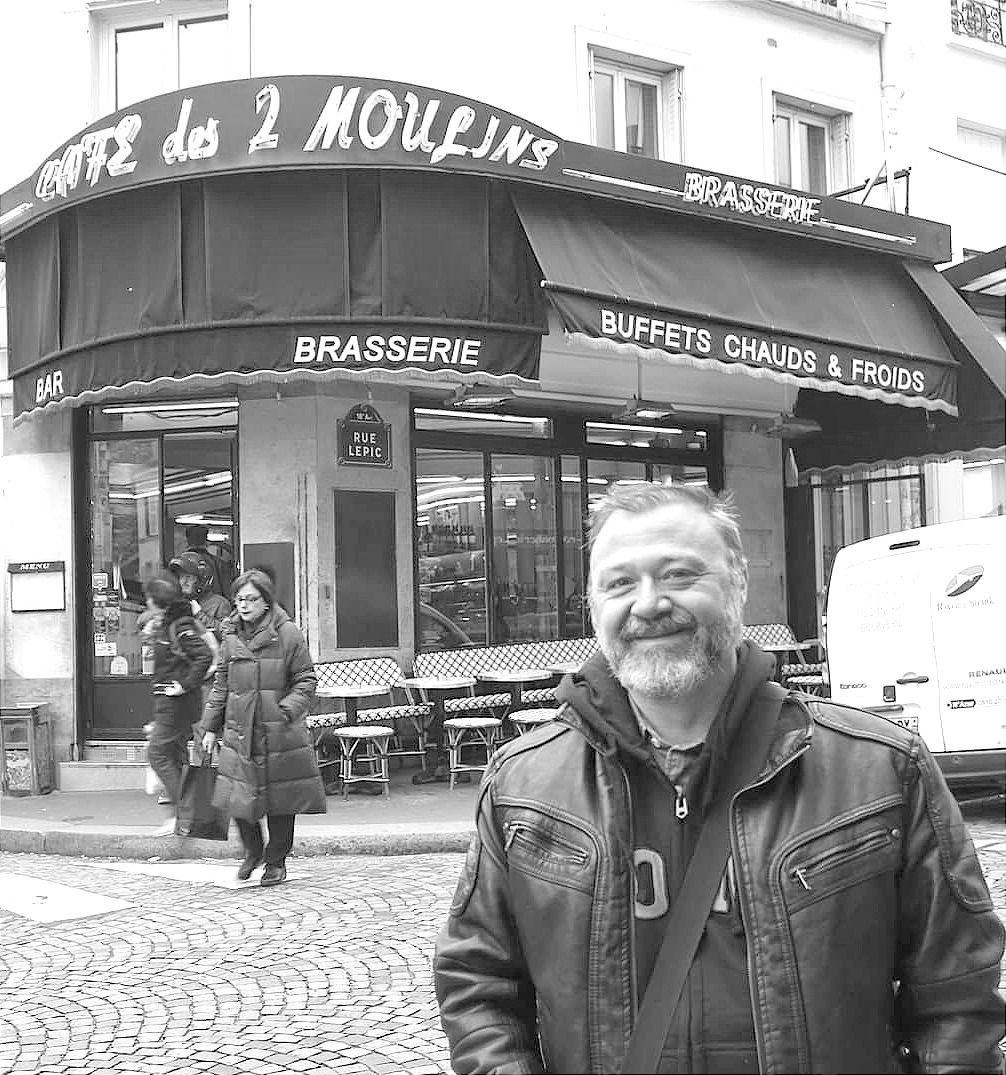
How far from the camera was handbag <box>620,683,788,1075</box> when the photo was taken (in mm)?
1897

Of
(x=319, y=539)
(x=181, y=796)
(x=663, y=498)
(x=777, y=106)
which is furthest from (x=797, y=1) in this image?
(x=663, y=498)

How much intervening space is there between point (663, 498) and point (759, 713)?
406mm

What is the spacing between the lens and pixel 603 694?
2.14 meters

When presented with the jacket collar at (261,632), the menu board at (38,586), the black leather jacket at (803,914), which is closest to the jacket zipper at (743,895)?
the black leather jacket at (803,914)

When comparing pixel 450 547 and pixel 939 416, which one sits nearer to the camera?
pixel 450 547

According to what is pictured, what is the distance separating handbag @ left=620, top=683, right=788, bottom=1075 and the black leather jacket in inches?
1.0

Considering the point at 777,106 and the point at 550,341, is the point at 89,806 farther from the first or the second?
the point at 777,106

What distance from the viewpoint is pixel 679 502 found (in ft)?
7.36

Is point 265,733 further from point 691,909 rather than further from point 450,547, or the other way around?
point 691,909

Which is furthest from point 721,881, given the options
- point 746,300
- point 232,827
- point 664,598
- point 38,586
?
point 38,586

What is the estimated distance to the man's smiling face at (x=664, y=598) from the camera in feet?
6.98

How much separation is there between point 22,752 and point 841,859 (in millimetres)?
10910

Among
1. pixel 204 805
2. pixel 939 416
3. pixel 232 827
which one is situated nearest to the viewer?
pixel 204 805

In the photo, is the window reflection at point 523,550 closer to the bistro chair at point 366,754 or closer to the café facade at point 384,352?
the café facade at point 384,352
